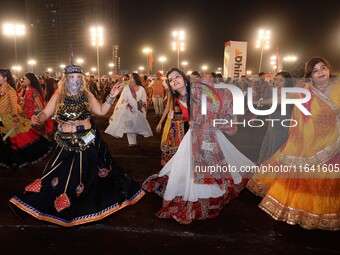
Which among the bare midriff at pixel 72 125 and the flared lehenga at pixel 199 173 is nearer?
the bare midriff at pixel 72 125

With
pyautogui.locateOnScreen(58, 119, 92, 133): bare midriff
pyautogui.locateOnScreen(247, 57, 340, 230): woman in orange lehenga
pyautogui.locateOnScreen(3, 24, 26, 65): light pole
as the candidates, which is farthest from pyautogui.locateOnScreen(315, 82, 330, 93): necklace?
pyautogui.locateOnScreen(3, 24, 26, 65): light pole

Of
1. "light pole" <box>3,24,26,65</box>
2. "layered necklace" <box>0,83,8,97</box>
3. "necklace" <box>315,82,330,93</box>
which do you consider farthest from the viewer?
"light pole" <box>3,24,26,65</box>

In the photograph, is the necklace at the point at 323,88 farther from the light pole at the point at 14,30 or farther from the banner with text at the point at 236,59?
the light pole at the point at 14,30

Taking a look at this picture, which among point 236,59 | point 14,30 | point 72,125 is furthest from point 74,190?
point 14,30

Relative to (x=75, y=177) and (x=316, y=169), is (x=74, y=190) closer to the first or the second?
(x=75, y=177)

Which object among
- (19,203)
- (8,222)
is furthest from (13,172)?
(19,203)

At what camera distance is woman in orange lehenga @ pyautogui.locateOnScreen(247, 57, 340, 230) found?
12.6 feet

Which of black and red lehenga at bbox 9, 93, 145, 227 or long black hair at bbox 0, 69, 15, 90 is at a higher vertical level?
long black hair at bbox 0, 69, 15, 90

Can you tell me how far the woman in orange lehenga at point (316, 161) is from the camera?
3.83m

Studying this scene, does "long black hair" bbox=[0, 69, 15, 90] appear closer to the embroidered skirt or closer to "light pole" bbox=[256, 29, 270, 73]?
the embroidered skirt

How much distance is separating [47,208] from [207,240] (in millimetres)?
1890

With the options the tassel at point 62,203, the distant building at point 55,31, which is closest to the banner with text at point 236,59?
the tassel at point 62,203

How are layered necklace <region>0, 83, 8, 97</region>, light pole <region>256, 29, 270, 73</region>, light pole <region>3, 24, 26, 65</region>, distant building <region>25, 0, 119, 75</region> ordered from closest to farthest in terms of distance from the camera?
layered necklace <region>0, 83, 8, 97</region>, light pole <region>3, 24, 26, 65</region>, light pole <region>256, 29, 270, 73</region>, distant building <region>25, 0, 119, 75</region>

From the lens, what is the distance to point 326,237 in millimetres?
3836
